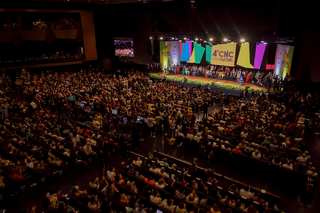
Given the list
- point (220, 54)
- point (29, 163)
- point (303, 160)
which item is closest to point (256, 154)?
point (303, 160)

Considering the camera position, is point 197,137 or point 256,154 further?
point 197,137

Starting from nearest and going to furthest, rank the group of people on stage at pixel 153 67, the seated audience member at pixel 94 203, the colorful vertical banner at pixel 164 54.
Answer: the seated audience member at pixel 94 203 < the group of people on stage at pixel 153 67 < the colorful vertical banner at pixel 164 54

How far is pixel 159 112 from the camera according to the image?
13.0 meters

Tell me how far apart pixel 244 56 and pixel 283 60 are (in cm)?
528

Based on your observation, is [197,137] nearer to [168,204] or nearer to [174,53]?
[168,204]

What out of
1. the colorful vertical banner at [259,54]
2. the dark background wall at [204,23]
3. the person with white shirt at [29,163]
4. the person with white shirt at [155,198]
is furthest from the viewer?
the colorful vertical banner at [259,54]

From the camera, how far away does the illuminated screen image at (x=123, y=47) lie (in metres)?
28.6

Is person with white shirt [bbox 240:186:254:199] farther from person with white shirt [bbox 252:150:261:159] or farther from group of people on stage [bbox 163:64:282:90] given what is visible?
group of people on stage [bbox 163:64:282:90]

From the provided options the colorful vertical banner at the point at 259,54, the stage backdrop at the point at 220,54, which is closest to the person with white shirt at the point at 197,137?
the stage backdrop at the point at 220,54

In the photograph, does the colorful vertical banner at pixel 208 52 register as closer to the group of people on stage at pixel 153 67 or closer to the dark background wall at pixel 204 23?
the dark background wall at pixel 204 23

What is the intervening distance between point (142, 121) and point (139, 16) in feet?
60.9

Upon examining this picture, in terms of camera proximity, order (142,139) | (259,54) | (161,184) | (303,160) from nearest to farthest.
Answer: (161,184) < (303,160) < (142,139) < (259,54)

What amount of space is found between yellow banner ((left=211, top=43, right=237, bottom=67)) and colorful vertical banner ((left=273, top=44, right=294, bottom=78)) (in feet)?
16.3

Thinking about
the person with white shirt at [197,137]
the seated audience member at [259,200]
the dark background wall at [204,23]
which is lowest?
the seated audience member at [259,200]
